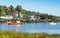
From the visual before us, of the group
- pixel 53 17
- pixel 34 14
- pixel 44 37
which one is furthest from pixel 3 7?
pixel 44 37

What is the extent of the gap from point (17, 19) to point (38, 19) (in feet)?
3.53

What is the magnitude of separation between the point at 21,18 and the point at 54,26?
1.81m

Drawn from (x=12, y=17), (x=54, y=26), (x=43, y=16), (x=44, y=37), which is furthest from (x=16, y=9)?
(x=44, y=37)

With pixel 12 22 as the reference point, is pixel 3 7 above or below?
above

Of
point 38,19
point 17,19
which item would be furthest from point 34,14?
point 17,19

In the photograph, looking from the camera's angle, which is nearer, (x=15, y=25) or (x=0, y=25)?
(x=0, y=25)

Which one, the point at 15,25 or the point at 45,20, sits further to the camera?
the point at 15,25

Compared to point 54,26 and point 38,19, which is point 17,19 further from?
point 54,26

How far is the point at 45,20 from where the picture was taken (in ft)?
33.8

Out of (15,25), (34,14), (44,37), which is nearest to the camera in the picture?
(44,37)

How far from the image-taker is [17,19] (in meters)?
10.8

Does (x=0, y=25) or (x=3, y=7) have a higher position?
(x=3, y=7)

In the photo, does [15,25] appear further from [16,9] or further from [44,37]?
[44,37]

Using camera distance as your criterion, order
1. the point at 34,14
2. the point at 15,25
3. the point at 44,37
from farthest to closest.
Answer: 1. the point at 15,25
2. the point at 34,14
3. the point at 44,37
